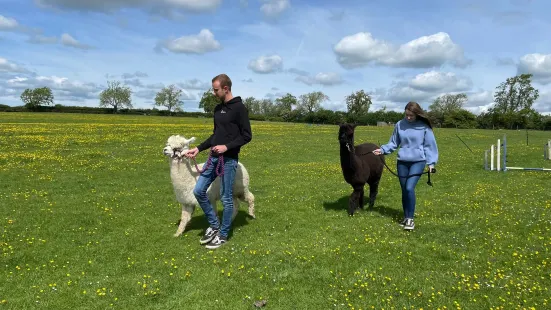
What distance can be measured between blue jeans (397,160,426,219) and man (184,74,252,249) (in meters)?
3.52

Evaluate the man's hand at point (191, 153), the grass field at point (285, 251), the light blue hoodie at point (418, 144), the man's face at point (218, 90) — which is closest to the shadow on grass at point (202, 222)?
the grass field at point (285, 251)

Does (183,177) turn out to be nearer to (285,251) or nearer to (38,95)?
(285,251)

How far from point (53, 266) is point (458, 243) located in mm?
7434

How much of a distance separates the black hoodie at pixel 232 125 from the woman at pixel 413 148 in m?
3.46

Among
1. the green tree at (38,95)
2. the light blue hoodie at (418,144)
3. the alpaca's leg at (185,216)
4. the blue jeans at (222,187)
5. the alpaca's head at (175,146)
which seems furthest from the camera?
the green tree at (38,95)

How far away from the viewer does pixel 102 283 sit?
18.7 ft

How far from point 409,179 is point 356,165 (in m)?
1.55

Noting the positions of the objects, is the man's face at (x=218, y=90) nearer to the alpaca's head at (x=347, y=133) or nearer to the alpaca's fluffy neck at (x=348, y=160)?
the alpaca's head at (x=347, y=133)

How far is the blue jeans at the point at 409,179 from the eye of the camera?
7887 mm

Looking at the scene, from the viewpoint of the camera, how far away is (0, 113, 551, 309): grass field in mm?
5266

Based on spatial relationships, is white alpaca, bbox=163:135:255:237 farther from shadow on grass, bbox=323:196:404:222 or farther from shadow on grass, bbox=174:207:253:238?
shadow on grass, bbox=323:196:404:222

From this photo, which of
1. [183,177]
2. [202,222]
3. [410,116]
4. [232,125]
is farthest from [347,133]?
[202,222]

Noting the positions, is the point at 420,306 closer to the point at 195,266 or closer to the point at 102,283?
the point at 195,266

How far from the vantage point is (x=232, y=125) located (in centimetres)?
672
